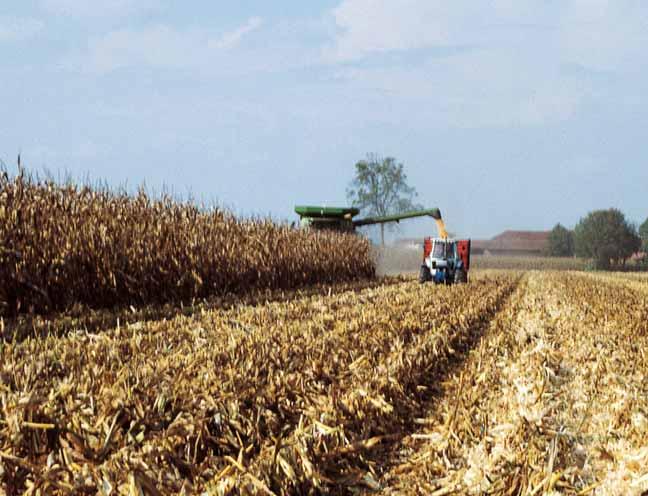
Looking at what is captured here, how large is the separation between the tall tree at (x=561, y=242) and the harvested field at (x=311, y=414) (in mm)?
104820

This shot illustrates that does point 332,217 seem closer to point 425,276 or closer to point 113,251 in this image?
point 425,276

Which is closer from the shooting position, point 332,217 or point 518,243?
point 332,217

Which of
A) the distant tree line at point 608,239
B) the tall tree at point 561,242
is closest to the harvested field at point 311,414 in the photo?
the distant tree line at point 608,239

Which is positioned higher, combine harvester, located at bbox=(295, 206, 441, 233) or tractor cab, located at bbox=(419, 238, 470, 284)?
combine harvester, located at bbox=(295, 206, 441, 233)

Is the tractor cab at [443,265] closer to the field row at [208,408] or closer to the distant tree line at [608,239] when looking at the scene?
the field row at [208,408]

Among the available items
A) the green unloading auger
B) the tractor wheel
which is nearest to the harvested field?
the tractor wheel

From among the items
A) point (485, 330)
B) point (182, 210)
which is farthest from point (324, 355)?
point (182, 210)

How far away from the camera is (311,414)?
439cm

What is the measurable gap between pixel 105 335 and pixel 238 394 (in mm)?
3101

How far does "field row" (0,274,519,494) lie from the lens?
3.51 metres

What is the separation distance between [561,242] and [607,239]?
754 inches

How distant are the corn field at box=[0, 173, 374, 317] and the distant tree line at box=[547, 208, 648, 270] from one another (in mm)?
80097

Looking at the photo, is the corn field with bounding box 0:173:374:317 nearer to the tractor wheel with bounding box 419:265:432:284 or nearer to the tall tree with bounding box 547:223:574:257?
the tractor wheel with bounding box 419:265:432:284

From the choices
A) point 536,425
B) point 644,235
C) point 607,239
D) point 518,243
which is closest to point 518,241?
point 518,243
